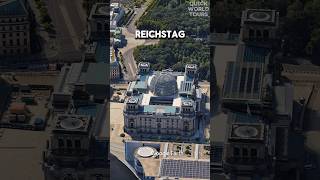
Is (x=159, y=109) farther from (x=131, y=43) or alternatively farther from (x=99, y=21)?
(x=99, y=21)

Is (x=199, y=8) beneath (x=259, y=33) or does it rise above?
above

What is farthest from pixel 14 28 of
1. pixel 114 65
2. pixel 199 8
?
pixel 199 8

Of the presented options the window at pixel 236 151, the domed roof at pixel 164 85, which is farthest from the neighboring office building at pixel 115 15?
the window at pixel 236 151

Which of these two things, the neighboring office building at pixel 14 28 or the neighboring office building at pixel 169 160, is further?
the neighboring office building at pixel 14 28

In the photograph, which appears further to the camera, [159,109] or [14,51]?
[14,51]

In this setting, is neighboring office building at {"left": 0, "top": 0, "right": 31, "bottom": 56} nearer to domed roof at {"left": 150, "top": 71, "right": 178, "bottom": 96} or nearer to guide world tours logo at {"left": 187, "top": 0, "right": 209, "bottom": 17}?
domed roof at {"left": 150, "top": 71, "right": 178, "bottom": 96}

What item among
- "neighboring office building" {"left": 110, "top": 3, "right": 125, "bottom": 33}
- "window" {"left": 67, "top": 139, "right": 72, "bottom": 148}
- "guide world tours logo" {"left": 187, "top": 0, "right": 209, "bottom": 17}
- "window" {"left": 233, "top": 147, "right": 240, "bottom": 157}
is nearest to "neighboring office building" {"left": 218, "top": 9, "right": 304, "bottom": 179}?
"window" {"left": 233, "top": 147, "right": 240, "bottom": 157}

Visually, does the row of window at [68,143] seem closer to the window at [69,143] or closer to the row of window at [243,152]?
the window at [69,143]
